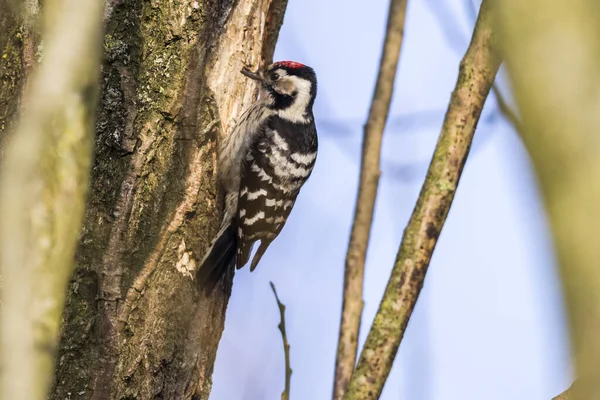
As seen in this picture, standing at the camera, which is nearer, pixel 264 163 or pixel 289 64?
pixel 264 163

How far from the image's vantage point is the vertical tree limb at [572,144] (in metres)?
1.22

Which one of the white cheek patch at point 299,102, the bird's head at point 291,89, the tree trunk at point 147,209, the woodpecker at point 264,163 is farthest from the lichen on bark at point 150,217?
the white cheek patch at point 299,102

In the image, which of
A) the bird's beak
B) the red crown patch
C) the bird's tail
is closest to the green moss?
the bird's tail

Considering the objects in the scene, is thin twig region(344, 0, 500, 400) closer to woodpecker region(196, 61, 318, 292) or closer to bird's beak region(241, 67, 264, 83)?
woodpecker region(196, 61, 318, 292)

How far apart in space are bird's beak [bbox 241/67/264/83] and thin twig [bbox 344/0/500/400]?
105cm

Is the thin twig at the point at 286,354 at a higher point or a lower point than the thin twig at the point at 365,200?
lower

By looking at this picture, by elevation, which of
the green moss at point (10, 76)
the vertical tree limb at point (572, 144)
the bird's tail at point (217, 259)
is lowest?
the vertical tree limb at point (572, 144)

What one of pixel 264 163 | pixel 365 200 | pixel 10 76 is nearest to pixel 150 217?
pixel 10 76

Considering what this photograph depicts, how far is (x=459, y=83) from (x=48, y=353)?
165cm

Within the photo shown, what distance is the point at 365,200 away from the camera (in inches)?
151

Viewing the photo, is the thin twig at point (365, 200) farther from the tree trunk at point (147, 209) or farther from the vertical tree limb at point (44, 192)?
the vertical tree limb at point (44, 192)

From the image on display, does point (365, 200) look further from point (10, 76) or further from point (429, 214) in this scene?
point (10, 76)

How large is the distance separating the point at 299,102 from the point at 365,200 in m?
0.79

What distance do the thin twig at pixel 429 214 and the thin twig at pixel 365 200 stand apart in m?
0.87
